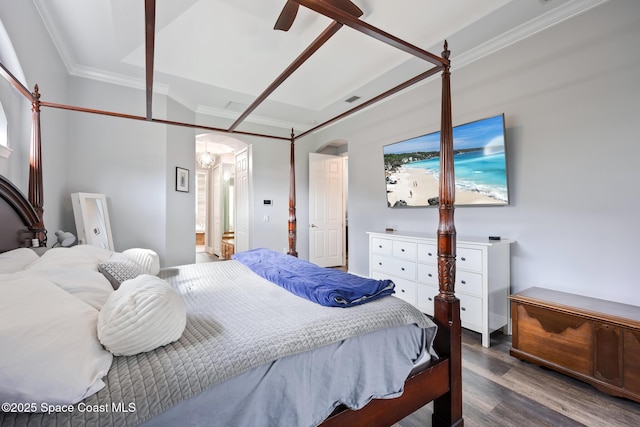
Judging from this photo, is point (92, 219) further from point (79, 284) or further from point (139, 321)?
point (139, 321)

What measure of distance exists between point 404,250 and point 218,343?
8.01 feet

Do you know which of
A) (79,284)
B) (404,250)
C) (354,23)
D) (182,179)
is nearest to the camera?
(79,284)

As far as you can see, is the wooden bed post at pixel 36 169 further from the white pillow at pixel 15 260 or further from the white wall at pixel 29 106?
the white pillow at pixel 15 260

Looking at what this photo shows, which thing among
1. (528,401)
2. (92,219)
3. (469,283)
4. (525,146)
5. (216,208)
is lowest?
(528,401)

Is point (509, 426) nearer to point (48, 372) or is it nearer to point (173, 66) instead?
point (48, 372)

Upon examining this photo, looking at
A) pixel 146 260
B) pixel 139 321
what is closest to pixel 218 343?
pixel 139 321

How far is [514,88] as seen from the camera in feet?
8.48

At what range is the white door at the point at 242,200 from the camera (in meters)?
4.98

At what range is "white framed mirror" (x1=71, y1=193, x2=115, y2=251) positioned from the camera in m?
2.98

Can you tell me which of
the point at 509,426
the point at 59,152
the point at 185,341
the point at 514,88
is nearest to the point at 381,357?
the point at 185,341

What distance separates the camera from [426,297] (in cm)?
284

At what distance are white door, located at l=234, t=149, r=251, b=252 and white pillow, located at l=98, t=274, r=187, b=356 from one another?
4011mm

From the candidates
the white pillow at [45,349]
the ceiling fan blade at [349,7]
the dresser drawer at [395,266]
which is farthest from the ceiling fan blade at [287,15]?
the dresser drawer at [395,266]

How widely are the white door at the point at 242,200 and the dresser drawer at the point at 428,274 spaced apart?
311 cm
